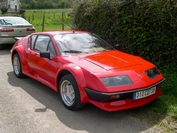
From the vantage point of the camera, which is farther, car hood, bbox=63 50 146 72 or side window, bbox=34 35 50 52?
side window, bbox=34 35 50 52

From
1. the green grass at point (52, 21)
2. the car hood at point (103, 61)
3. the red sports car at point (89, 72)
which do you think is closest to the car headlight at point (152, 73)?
the red sports car at point (89, 72)

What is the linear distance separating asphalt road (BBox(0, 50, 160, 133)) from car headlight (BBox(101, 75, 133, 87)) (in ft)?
2.08

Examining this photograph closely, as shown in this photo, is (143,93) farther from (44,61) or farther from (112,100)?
(44,61)

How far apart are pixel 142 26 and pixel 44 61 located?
290 centimetres

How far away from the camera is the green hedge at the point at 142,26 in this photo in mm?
5652

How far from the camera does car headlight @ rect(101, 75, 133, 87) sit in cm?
360

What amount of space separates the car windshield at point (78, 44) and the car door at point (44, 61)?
0.64 feet

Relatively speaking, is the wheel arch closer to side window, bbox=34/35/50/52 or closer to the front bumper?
the front bumper

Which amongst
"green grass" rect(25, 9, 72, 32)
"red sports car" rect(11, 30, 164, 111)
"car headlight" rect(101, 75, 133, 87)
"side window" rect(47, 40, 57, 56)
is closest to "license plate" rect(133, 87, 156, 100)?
"red sports car" rect(11, 30, 164, 111)

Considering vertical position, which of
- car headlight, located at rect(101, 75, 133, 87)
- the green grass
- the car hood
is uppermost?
the car hood

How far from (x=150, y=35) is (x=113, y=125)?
3.20 meters

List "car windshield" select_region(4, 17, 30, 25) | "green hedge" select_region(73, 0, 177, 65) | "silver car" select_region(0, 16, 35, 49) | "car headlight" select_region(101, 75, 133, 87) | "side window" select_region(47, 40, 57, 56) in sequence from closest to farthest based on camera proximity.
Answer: "car headlight" select_region(101, 75, 133, 87), "side window" select_region(47, 40, 57, 56), "green hedge" select_region(73, 0, 177, 65), "silver car" select_region(0, 16, 35, 49), "car windshield" select_region(4, 17, 30, 25)

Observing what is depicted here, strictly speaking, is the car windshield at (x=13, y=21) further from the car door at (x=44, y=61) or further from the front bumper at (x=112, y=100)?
the front bumper at (x=112, y=100)

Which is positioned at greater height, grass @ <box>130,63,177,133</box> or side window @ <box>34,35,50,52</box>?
side window @ <box>34,35,50,52</box>
